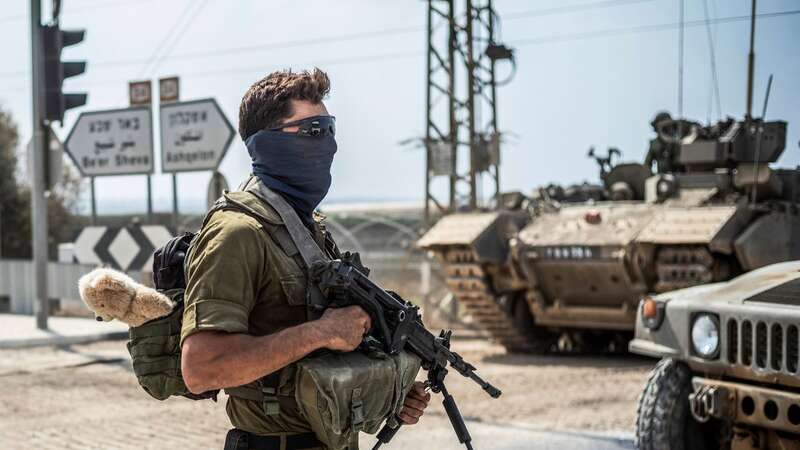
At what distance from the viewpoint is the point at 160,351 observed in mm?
2715

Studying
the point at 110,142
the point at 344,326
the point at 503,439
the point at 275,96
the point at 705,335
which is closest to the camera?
the point at 344,326

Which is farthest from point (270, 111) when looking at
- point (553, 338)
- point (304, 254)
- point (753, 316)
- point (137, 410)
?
point (553, 338)

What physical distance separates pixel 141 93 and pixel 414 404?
9.30 m

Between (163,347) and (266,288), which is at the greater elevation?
(266,288)

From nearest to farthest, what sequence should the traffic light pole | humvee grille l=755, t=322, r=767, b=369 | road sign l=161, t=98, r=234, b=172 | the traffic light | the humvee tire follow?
humvee grille l=755, t=322, r=767, b=369
the humvee tire
road sign l=161, t=98, r=234, b=172
the traffic light
the traffic light pole

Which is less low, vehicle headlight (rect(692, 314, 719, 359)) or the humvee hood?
the humvee hood

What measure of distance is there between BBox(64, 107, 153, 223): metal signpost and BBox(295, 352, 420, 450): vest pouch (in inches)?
357

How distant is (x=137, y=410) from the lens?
7.64 metres

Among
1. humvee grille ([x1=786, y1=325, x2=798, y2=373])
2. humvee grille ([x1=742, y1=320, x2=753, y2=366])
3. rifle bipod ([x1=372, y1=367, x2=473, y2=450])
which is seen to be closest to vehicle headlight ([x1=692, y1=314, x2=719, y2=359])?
humvee grille ([x1=742, y1=320, x2=753, y2=366])

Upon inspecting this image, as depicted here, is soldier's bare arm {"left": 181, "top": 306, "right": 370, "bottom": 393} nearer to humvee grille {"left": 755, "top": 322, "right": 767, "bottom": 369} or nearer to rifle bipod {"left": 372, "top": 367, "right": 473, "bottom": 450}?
rifle bipod {"left": 372, "top": 367, "right": 473, "bottom": 450}

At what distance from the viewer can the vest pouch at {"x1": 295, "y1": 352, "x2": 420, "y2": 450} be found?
2469mm

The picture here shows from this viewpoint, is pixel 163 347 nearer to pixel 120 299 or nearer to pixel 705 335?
pixel 120 299

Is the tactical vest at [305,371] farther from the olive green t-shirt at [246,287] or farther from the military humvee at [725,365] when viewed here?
the military humvee at [725,365]

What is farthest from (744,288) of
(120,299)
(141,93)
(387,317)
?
(141,93)
